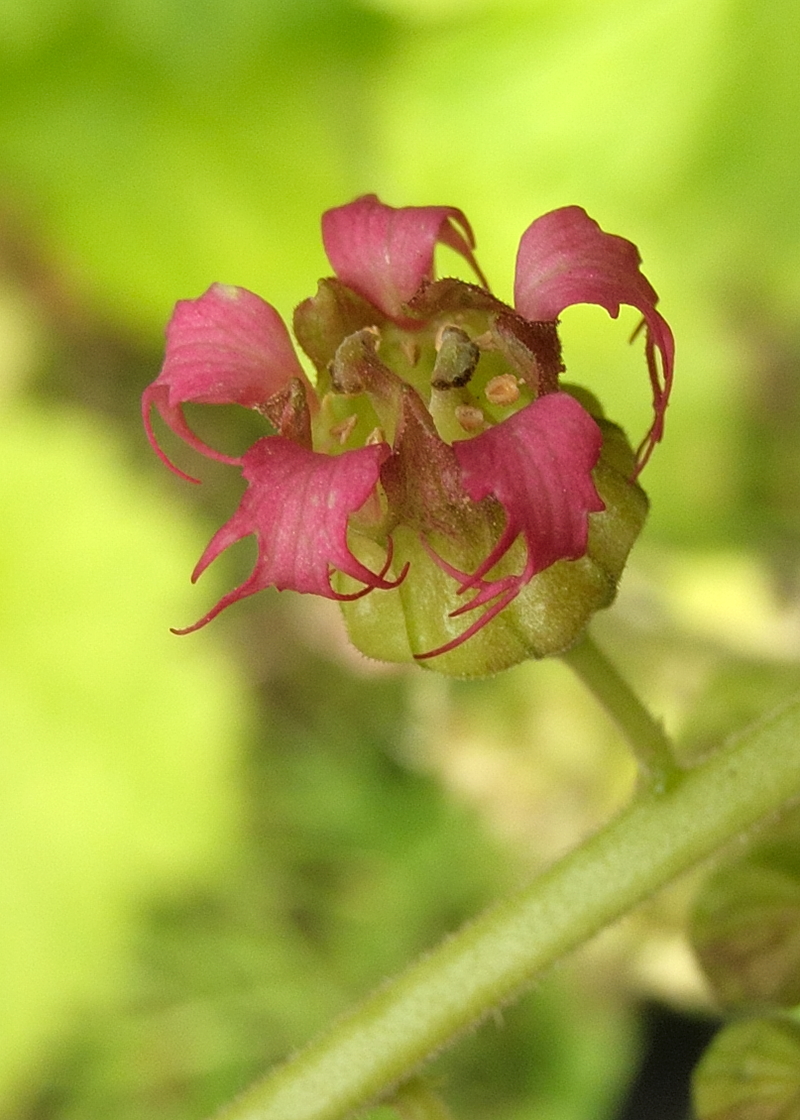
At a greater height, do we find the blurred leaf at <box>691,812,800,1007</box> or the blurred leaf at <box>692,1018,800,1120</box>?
the blurred leaf at <box>691,812,800,1007</box>

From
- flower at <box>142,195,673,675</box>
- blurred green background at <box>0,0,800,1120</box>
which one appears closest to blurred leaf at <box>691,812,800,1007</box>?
flower at <box>142,195,673,675</box>

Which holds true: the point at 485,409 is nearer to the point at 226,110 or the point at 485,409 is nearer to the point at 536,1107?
the point at 226,110

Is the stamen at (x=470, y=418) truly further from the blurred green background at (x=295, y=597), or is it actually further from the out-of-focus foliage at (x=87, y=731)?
the out-of-focus foliage at (x=87, y=731)

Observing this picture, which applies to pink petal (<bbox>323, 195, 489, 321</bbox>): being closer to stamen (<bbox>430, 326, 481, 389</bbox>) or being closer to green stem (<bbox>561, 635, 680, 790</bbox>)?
stamen (<bbox>430, 326, 481, 389</bbox>)

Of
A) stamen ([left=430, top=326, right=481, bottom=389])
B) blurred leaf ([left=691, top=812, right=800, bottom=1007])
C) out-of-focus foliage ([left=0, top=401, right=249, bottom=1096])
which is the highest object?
stamen ([left=430, top=326, right=481, bottom=389])

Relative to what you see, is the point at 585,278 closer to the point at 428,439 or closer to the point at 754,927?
the point at 428,439

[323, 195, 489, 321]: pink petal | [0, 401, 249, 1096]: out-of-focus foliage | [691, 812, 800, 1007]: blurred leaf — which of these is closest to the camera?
[323, 195, 489, 321]: pink petal

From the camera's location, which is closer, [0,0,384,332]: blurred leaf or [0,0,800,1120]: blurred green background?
[0,0,800,1120]: blurred green background
